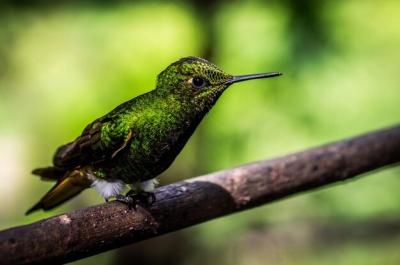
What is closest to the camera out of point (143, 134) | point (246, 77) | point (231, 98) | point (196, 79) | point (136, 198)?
point (246, 77)

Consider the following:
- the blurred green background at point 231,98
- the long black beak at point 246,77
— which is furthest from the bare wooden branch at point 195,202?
the blurred green background at point 231,98

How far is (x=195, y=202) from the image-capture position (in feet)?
6.93

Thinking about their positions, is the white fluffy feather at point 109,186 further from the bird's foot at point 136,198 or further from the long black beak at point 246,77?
the long black beak at point 246,77

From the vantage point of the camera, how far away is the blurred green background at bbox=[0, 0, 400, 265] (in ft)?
12.6

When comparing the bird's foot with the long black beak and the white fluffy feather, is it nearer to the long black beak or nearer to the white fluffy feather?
the white fluffy feather

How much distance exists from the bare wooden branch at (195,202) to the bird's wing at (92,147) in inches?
6.5

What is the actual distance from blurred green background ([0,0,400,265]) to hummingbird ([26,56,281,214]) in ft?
4.77

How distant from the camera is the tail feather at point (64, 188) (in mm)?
2088

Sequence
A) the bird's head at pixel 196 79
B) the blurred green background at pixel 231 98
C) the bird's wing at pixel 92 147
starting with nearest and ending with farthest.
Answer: the bird's head at pixel 196 79
the bird's wing at pixel 92 147
the blurred green background at pixel 231 98

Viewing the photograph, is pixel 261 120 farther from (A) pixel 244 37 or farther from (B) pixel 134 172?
(B) pixel 134 172

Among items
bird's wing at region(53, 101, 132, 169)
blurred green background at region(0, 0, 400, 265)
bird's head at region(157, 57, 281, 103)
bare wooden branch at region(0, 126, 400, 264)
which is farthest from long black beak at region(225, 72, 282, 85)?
blurred green background at region(0, 0, 400, 265)

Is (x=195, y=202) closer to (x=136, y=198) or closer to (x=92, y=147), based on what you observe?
(x=136, y=198)

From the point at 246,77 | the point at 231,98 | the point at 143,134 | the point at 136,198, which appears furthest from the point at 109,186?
the point at 231,98

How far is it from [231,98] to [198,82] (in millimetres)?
2445
